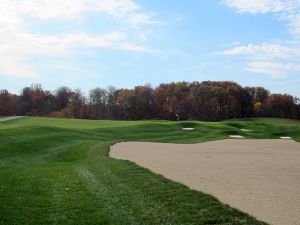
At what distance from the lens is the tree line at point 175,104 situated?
11331 cm

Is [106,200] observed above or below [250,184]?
above

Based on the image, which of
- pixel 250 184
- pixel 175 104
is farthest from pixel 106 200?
pixel 175 104

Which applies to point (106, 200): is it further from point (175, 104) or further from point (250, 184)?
point (175, 104)

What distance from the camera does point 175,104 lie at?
11681cm

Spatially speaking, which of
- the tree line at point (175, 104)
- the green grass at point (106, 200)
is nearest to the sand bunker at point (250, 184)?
the green grass at point (106, 200)

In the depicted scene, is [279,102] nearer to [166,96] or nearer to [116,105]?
[166,96]

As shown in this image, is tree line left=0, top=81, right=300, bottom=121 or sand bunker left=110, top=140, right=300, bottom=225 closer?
sand bunker left=110, top=140, right=300, bottom=225

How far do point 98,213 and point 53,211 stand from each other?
972 mm

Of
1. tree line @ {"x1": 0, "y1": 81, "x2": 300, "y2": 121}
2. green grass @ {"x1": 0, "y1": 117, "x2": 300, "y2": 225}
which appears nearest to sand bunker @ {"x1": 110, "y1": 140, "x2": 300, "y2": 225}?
green grass @ {"x1": 0, "y1": 117, "x2": 300, "y2": 225}

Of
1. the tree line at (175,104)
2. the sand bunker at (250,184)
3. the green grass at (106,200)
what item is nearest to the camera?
the green grass at (106,200)

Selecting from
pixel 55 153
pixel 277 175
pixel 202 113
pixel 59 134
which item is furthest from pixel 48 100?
pixel 277 175

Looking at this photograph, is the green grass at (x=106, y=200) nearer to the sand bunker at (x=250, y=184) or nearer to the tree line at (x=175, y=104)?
the sand bunker at (x=250, y=184)

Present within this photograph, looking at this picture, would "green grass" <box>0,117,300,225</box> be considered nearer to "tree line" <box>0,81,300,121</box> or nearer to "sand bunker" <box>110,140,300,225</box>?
"sand bunker" <box>110,140,300,225</box>

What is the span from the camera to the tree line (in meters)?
113
